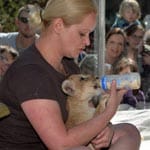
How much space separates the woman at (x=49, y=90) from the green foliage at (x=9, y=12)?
12.0 feet

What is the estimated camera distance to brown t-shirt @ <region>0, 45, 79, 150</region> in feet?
6.52

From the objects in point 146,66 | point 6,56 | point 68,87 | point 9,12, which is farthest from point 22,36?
point 68,87

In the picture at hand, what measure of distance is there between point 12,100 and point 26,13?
260cm

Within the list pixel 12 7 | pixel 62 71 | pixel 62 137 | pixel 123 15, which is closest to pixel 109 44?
pixel 123 15

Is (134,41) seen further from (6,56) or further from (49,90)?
(49,90)

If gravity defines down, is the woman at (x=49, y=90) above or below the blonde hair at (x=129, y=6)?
above

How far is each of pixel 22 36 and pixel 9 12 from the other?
64.9 inches

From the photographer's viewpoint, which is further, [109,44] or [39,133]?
[109,44]

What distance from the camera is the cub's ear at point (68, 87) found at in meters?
2.16

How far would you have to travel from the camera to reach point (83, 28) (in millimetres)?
2061

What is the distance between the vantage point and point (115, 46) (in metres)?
4.61

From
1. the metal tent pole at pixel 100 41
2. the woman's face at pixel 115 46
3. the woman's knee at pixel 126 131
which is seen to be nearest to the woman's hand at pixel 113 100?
the woman's knee at pixel 126 131

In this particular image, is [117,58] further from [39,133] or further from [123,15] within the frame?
[39,133]

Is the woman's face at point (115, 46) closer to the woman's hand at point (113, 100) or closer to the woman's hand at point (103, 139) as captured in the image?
the woman's hand at point (103, 139)
